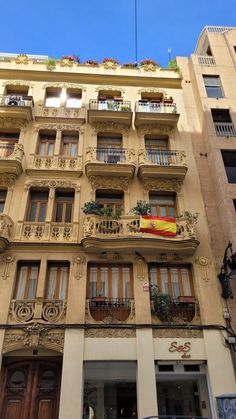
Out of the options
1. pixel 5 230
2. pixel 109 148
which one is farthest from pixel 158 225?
pixel 5 230

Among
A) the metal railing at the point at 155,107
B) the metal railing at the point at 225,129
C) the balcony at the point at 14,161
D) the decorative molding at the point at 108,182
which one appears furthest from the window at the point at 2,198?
the metal railing at the point at 225,129

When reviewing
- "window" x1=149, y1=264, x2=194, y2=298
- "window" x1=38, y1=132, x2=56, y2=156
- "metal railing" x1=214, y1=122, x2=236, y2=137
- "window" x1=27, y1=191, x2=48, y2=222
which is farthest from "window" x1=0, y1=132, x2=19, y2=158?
"metal railing" x1=214, y1=122, x2=236, y2=137

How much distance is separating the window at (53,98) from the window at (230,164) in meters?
9.86

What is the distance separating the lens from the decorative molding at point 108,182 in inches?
607

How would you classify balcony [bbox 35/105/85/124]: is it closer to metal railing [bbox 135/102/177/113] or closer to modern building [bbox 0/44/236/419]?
modern building [bbox 0/44/236/419]

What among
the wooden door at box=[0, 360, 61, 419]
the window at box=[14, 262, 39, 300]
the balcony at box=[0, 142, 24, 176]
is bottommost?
the wooden door at box=[0, 360, 61, 419]

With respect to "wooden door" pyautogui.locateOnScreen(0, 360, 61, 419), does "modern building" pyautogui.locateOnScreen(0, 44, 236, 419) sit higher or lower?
higher

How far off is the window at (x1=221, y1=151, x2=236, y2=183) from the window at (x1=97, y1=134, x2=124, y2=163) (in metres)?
5.41

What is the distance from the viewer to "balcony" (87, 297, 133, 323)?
1232cm

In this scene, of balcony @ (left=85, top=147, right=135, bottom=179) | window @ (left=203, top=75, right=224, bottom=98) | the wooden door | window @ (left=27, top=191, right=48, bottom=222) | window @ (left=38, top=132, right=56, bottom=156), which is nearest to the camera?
the wooden door

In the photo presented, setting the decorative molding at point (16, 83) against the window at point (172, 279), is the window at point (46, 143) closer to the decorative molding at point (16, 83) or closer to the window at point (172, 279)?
the decorative molding at point (16, 83)

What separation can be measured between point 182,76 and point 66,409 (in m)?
18.8

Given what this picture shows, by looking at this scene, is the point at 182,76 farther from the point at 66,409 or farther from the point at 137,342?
the point at 66,409

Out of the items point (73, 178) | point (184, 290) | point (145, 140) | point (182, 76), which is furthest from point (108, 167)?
point (182, 76)
